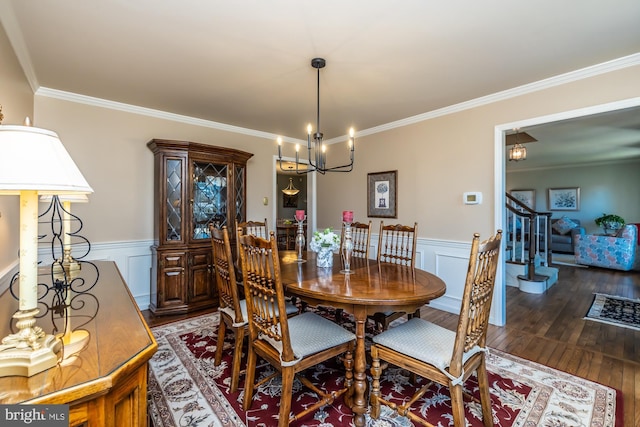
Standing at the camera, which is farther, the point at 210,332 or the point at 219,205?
the point at 219,205

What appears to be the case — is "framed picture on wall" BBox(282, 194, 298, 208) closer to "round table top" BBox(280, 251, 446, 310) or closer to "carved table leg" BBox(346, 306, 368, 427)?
"round table top" BBox(280, 251, 446, 310)

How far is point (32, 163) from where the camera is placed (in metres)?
0.78

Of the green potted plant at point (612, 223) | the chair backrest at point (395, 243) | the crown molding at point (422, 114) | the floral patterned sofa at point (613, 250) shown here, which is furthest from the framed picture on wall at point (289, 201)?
the green potted plant at point (612, 223)

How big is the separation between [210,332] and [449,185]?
314 cm

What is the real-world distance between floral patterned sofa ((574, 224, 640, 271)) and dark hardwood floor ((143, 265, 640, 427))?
5.40ft

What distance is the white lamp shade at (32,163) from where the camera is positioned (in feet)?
2.47

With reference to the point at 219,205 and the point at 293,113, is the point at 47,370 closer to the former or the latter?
the point at 219,205

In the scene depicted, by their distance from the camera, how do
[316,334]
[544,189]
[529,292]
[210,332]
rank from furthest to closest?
1. [544,189]
2. [529,292]
3. [210,332]
4. [316,334]

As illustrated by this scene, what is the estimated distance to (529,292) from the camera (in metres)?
4.34

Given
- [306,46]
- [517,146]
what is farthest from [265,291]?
[517,146]

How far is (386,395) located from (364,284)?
0.78 m

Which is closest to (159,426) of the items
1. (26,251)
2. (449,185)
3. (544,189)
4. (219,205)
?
(26,251)

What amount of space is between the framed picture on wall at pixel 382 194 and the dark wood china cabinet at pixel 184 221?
205 cm

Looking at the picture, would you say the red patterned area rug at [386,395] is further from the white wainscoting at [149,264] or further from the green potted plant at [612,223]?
the green potted plant at [612,223]
